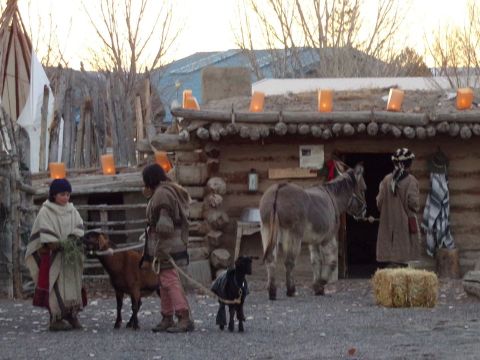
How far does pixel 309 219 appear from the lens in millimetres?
16297

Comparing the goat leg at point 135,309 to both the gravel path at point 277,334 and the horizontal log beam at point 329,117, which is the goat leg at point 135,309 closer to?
the gravel path at point 277,334

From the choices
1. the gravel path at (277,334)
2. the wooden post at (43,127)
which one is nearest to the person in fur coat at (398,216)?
the gravel path at (277,334)

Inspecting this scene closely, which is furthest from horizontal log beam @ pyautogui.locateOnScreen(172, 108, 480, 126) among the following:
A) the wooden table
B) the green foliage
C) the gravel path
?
the green foliage

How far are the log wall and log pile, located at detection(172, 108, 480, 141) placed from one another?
66 cm

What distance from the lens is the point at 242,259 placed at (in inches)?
474

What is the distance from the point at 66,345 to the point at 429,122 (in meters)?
8.38

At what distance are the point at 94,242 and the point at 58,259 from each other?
479mm

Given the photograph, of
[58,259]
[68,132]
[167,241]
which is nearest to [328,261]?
[167,241]

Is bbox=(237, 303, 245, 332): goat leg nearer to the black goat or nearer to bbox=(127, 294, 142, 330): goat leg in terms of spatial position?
the black goat

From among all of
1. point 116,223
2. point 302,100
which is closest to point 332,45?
point 302,100

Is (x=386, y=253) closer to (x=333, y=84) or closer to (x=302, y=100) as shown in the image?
(x=302, y=100)

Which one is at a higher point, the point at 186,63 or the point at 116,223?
the point at 186,63

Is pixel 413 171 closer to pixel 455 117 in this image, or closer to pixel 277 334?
pixel 455 117

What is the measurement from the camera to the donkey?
16.0 meters
